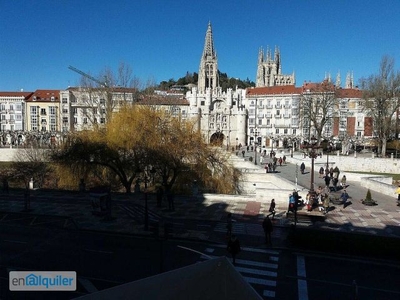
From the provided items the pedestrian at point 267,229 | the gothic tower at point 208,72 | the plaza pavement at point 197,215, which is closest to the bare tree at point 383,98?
the plaza pavement at point 197,215

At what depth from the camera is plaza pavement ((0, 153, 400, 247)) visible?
1691 centimetres

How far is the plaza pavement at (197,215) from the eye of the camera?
666 inches

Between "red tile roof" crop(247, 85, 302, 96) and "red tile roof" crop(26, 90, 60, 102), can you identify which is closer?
"red tile roof" crop(26, 90, 60, 102)

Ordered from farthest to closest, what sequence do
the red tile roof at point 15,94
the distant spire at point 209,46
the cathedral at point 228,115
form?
the distant spire at point 209,46, the cathedral at point 228,115, the red tile roof at point 15,94

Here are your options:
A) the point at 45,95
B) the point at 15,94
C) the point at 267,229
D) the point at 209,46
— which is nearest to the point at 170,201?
the point at 267,229

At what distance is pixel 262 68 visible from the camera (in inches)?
5448

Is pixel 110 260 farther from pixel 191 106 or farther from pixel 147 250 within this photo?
pixel 191 106

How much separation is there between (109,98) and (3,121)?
59.2m

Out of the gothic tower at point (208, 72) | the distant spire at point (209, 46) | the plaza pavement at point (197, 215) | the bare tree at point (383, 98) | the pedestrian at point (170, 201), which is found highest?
the distant spire at point (209, 46)

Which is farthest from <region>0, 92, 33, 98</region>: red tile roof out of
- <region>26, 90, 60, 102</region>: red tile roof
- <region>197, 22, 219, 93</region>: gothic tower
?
<region>197, 22, 219, 93</region>: gothic tower

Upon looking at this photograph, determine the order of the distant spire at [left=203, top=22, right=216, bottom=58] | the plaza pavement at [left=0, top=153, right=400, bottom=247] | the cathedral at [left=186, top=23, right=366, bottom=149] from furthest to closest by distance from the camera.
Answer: the distant spire at [left=203, top=22, right=216, bottom=58]
the cathedral at [left=186, top=23, right=366, bottom=149]
the plaza pavement at [left=0, top=153, right=400, bottom=247]

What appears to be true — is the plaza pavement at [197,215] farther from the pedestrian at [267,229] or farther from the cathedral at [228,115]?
the cathedral at [228,115]

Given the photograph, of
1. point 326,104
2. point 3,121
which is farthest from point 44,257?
point 3,121

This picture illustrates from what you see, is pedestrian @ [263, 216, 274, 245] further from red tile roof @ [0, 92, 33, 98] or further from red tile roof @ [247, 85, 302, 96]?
red tile roof @ [0, 92, 33, 98]
